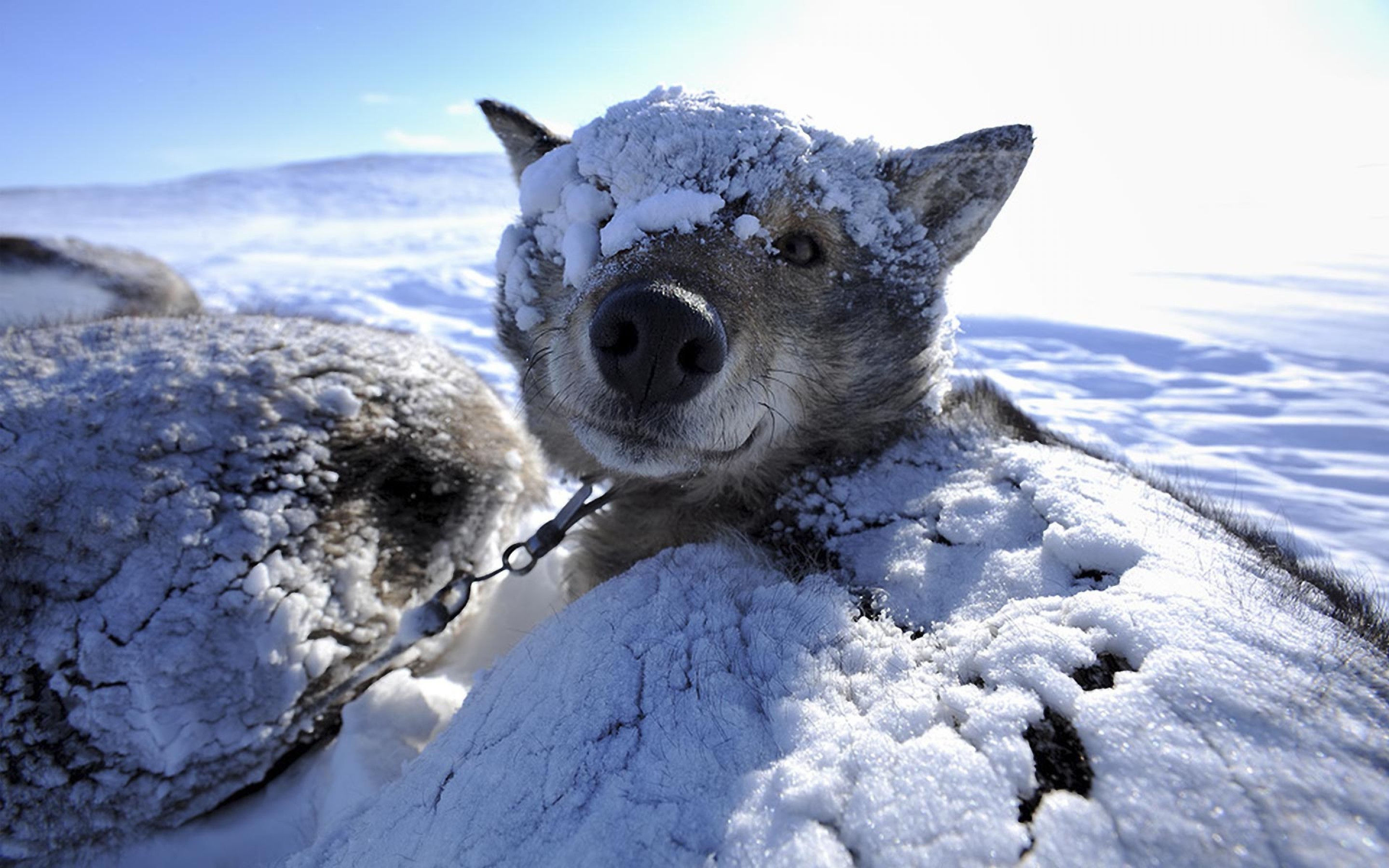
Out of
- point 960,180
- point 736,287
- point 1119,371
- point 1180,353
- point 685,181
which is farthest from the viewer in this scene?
point 1180,353

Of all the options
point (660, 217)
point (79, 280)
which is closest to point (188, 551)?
point (660, 217)

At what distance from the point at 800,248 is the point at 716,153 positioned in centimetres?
36

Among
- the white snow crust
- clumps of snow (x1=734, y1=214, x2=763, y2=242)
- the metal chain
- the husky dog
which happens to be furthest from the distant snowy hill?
the metal chain

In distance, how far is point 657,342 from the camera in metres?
1.67

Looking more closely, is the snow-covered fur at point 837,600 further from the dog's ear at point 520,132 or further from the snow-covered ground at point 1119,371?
the snow-covered ground at point 1119,371

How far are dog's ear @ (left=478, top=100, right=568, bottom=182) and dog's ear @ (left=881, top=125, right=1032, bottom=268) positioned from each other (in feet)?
4.05

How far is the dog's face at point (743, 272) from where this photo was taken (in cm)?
186

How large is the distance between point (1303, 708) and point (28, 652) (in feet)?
9.21

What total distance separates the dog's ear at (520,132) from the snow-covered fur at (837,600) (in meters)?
0.02

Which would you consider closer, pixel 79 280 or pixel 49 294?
pixel 49 294

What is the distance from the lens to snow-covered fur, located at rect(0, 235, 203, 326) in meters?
5.24

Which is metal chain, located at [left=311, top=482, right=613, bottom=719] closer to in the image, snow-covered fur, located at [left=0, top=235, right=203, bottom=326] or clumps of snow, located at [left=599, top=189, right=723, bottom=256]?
clumps of snow, located at [left=599, top=189, right=723, bottom=256]

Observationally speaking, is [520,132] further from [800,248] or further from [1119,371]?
[1119,371]

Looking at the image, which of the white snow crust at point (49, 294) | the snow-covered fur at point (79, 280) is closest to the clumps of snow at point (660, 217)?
the snow-covered fur at point (79, 280)
